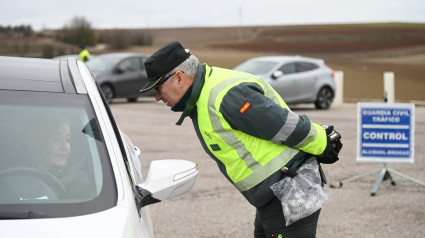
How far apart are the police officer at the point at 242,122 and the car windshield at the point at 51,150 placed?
40 cm

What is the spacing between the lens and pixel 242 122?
11.4 feet

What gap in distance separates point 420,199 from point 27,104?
571 centimetres

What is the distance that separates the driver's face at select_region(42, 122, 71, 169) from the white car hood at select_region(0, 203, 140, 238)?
672mm

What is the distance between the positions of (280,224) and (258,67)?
17414 millimetres

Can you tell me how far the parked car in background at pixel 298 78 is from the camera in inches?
806

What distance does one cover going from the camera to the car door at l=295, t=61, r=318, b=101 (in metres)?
21.0

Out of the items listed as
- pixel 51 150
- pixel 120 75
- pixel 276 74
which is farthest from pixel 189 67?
pixel 120 75

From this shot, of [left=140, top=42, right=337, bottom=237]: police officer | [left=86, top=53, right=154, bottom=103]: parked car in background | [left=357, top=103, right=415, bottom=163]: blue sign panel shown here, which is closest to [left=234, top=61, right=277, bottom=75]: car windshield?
[left=86, top=53, right=154, bottom=103]: parked car in background

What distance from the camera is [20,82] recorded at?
363 cm

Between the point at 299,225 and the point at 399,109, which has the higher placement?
the point at 299,225

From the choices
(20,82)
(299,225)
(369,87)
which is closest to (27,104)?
(20,82)

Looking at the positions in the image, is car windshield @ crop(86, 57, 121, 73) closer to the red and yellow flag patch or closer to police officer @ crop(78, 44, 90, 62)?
police officer @ crop(78, 44, 90, 62)

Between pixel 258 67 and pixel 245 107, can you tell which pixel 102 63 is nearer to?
pixel 258 67

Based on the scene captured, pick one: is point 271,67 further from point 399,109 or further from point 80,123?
point 80,123
